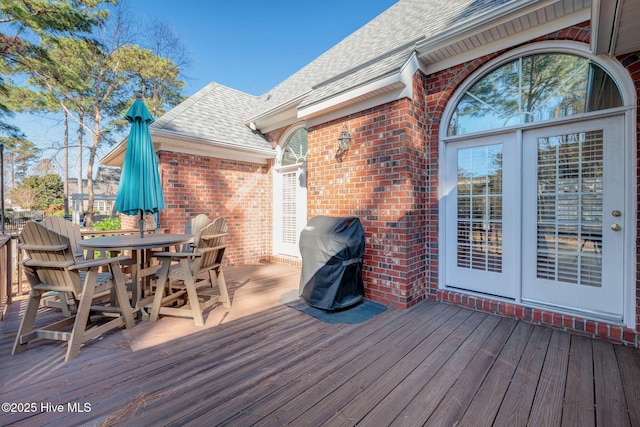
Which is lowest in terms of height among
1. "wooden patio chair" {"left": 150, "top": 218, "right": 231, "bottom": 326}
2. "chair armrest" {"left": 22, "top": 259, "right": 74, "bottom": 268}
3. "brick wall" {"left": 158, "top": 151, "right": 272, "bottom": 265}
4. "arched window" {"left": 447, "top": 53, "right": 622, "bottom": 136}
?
"wooden patio chair" {"left": 150, "top": 218, "right": 231, "bottom": 326}

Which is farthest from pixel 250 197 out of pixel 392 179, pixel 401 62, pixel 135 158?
pixel 401 62

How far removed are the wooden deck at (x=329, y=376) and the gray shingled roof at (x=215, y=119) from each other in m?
3.51

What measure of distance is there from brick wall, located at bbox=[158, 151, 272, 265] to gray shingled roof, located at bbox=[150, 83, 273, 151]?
0.49m

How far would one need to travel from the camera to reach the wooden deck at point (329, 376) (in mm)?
1588

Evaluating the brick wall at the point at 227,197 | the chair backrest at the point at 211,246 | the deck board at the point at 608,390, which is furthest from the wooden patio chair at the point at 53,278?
the deck board at the point at 608,390

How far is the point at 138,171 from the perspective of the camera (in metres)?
3.34

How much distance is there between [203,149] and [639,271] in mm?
6139

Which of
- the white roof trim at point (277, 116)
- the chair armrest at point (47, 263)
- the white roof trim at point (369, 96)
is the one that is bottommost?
the chair armrest at point (47, 263)

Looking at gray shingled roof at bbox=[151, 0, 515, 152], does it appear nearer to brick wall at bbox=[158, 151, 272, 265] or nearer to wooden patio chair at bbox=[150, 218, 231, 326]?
brick wall at bbox=[158, 151, 272, 265]

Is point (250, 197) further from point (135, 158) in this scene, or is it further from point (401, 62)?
point (401, 62)

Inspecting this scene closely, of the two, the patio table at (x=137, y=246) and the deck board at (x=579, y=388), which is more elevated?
the patio table at (x=137, y=246)

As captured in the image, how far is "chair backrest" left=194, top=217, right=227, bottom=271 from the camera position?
2.96m

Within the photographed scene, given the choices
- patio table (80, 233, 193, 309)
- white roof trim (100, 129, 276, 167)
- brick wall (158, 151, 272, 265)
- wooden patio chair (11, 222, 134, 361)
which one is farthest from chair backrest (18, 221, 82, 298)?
white roof trim (100, 129, 276, 167)

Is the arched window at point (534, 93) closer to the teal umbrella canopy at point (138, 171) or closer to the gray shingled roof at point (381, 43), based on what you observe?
the gray shingled roof at point (381, 43)
